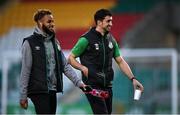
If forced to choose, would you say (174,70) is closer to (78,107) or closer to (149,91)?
(149,91)

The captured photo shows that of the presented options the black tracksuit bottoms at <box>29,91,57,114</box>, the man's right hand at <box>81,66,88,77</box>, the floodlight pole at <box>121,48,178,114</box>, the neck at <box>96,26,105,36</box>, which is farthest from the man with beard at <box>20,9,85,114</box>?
the floodlight pole at <box>121,48,178,114</box>

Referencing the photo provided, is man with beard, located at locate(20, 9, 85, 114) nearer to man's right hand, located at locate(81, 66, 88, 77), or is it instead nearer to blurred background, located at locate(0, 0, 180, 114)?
man's right hand, located at locate(81, 66, 88, 77)

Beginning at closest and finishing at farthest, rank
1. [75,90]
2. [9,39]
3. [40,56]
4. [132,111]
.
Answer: [40,56], [132,111], [75,90], [9,39]

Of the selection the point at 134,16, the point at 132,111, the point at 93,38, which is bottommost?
the point at 132,111

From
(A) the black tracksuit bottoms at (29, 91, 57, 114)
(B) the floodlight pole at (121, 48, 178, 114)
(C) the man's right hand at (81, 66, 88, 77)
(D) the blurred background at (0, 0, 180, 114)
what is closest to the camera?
(A) the black tracksuit bottoms at (29, 91, 57, 114)

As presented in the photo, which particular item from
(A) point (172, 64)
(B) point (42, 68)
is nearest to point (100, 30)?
(B) point (42, 68)

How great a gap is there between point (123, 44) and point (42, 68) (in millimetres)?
13917

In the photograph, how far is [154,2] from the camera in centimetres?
2558

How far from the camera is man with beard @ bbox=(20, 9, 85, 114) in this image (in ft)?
31.1

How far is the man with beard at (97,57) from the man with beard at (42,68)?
0.23 m

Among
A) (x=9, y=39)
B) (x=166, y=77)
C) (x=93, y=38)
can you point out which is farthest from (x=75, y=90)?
(x=93, y=38)

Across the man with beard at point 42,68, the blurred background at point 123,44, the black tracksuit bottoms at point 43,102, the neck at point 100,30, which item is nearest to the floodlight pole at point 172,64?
the blurred background at point 123,44

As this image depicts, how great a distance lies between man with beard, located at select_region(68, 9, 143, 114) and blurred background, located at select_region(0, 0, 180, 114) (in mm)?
9121

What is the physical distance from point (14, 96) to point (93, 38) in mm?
10365
